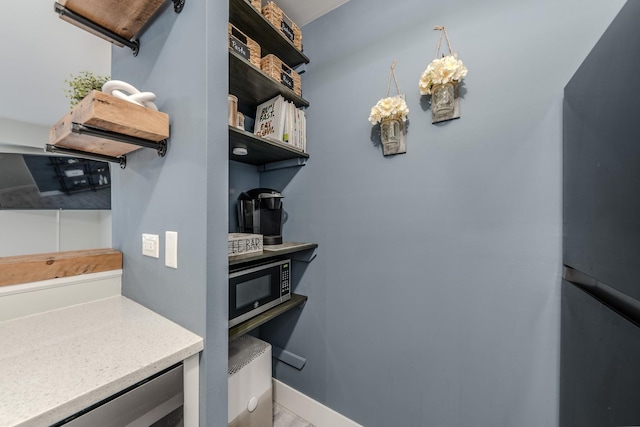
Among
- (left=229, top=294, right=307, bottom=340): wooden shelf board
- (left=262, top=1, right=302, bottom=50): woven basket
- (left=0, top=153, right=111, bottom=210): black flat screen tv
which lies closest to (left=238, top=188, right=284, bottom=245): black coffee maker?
(left=229, top=294, right=307, bottom=340): wooden shelf board

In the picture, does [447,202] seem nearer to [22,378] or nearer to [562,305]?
[562,305]

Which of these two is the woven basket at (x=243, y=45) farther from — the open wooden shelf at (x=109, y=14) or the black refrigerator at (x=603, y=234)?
the black refrigerator at (x=603, y=234)

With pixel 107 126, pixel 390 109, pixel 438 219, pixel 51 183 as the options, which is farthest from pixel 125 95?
pixel 51 183

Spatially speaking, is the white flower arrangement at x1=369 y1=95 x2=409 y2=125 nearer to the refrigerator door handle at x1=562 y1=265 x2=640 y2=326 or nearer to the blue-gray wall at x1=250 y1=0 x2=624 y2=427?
the blue-gray wall at x1=250 y1=0 x2=624 y2=427

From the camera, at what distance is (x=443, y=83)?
39.6 inches

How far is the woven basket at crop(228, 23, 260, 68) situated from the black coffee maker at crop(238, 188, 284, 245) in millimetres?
715

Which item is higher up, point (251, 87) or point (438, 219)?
point (251, 87)

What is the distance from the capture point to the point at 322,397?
4.81 feet

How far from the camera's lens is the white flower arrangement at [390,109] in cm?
112

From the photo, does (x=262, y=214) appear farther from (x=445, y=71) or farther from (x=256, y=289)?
(x=445, y=71)

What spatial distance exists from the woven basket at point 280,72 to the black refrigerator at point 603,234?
1.30 meters

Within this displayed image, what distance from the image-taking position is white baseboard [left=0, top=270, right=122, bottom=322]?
2.78 ft

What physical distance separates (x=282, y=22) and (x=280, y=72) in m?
0.28

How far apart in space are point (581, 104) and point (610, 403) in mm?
863
